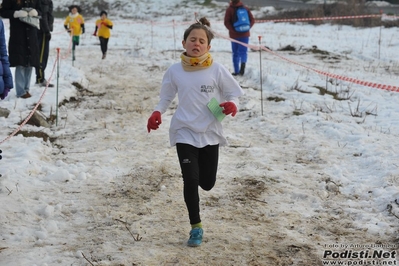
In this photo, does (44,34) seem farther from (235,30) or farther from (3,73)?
(3,73)

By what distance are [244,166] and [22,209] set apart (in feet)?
9.00

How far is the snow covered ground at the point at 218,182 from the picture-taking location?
412cm

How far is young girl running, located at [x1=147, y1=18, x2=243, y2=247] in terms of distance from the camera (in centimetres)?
414

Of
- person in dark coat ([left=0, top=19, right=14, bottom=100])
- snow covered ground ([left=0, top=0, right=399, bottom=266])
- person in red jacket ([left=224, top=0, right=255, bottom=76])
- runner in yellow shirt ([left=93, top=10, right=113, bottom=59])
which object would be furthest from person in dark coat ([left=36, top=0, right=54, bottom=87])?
runner in yellow shirt ([left=93, top=10, right=113, bottom=59])

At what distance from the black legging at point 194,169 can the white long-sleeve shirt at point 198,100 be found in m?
0.07

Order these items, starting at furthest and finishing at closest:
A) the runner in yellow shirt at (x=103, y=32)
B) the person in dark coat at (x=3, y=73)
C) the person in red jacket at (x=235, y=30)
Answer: the runner in yellow shirt at (x=103, y=32) < the person in red jacket at (x=235, y=30) < the person in dark coat at (x=3, y=73)

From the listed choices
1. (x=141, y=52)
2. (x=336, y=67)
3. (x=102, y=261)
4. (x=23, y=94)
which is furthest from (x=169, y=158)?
(x=141, y=52)

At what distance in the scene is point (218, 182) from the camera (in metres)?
5.76

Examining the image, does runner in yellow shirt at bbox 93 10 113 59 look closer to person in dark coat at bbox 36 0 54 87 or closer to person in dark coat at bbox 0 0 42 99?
person in dark coat at bbox 36 0 54 87

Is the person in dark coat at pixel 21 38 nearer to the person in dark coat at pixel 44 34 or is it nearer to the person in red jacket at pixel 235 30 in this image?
the person in dark coat at pixel 44 34

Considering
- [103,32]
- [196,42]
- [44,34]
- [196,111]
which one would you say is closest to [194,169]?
[196,111]

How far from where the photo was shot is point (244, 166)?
628 centimetres

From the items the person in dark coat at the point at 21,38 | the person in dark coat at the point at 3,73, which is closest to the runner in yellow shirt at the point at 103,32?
the person in dark coat at the point at 21,38

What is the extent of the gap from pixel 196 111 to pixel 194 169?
19.7 inches
